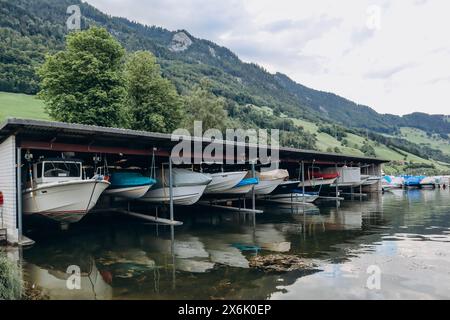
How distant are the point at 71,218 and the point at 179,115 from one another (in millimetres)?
27426

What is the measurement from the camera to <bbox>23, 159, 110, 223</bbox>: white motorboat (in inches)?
590

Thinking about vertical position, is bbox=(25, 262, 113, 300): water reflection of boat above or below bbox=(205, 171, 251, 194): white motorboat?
below

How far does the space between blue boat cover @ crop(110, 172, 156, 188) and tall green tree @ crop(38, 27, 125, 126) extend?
13.6 m

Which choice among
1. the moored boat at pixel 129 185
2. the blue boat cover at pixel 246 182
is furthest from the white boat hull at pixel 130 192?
the blue boat cover at pixel 246 182

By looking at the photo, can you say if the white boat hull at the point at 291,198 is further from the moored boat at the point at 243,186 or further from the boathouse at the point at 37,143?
the boathouse at the point at 37,143

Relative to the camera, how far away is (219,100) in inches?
2165

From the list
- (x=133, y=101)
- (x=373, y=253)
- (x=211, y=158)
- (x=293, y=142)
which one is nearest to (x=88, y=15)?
(x=293, y=142)

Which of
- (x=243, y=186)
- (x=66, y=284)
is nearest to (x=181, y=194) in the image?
(x=243, y=186)

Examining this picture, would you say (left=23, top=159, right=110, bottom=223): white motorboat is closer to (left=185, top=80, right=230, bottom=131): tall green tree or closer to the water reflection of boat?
the water reflection of boat

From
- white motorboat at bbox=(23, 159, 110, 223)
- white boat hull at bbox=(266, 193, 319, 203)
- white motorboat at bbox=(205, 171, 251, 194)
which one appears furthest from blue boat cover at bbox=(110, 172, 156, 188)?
white boat hull at bbox=(266, 193, 319, 203)

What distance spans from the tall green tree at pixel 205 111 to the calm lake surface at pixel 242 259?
31748 mm

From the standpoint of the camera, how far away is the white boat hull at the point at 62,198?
14939 millimetres

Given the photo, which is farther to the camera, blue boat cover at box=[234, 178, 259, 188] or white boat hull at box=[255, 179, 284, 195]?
white boat hull at box=[255, 179, 284, 195]

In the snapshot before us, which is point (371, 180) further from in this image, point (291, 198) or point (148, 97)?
point (148, 97)
